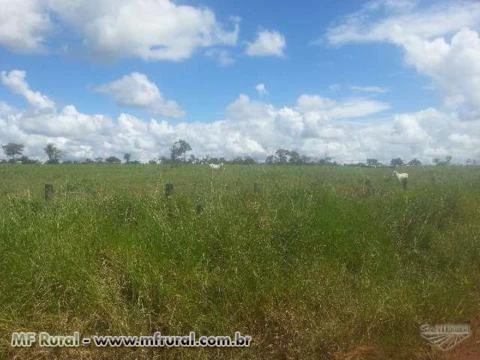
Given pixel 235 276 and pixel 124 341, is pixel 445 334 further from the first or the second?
pixel 124 341

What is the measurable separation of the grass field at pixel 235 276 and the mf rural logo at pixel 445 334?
10cm

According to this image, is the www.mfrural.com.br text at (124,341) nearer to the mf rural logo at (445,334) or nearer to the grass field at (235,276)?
the grass field at (235,276)

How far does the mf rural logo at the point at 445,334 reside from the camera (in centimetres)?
405

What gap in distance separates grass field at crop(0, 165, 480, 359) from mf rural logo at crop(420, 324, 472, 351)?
0.32 feet

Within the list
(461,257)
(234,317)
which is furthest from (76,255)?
(461,257)

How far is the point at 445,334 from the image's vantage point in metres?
4.18

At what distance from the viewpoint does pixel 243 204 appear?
639cm

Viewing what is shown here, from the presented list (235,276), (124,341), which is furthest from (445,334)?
(124,341)

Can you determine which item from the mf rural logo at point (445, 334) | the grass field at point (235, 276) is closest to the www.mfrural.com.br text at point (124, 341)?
the grass field at point (235, 276)

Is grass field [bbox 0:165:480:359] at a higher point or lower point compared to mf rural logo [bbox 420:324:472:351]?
higher

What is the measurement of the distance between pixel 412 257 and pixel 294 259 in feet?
5.65

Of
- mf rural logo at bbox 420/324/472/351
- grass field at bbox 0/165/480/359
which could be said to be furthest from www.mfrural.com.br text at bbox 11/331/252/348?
mf rural logo at bbox 420/324/472/351

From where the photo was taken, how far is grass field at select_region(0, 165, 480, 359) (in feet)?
13.1

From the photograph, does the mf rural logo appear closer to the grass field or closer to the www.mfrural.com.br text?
the grass field
